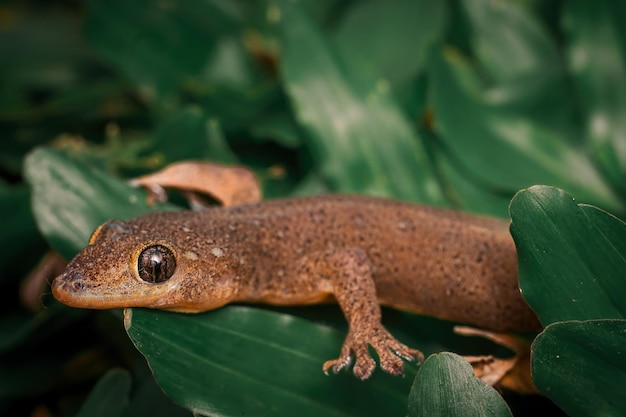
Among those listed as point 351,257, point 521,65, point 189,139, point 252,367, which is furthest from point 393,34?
point 252,367

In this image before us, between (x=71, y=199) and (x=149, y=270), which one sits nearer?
(x=149, y=270)

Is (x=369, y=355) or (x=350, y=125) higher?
(x=350, y=125)

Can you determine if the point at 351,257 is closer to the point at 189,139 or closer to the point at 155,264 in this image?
the point at 155,264

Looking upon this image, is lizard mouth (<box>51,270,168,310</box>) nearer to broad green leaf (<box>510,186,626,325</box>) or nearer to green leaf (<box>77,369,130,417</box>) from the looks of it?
green leaf (<box>77,369,130,417</box>)

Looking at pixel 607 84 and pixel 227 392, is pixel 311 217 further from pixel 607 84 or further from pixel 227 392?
pixel 607 84

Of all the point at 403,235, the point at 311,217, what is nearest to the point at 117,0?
the point at 311,217

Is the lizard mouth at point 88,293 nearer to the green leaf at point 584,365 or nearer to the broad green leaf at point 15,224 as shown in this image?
the broad green leaf at point 15,224
